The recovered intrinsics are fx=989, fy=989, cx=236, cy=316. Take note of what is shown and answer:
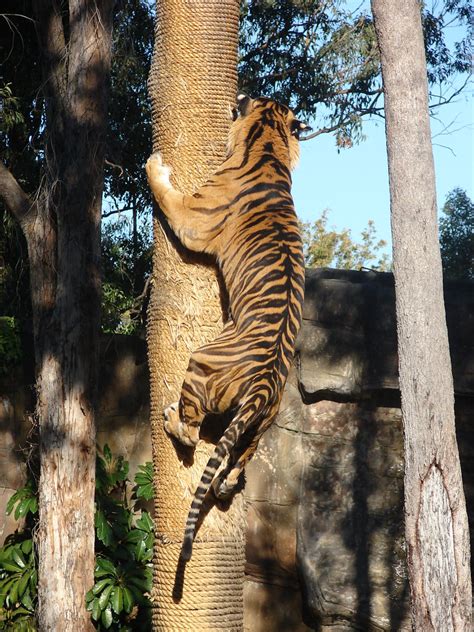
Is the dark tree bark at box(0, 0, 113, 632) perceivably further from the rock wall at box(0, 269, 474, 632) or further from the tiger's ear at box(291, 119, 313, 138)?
the tiger's ear at box(291, 119, 313, 138)

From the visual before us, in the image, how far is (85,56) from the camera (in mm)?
6562

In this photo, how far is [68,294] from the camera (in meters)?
6.37

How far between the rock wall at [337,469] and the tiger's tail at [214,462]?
236 cm

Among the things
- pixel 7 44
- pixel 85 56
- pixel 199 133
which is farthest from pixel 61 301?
pixel 7 44

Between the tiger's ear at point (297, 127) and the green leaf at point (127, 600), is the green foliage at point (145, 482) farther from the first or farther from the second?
the tiger's ear at point (297, 127)

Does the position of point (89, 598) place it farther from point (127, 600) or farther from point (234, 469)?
point (234, 469)

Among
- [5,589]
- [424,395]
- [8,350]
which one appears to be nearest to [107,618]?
[5,589]

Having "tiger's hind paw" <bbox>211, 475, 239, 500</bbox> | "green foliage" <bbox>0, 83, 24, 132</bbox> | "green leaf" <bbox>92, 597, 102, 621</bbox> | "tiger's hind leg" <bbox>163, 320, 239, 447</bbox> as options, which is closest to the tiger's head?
"tiger's hind leg" <bbox>163, 320, 239, 447</bbox>

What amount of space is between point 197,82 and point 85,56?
217 centimetres

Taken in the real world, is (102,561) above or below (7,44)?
below

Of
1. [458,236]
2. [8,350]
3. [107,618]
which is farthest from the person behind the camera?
[458,236]

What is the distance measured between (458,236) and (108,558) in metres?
8.21

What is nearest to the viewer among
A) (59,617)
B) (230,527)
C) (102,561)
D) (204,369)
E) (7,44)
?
(204,369)

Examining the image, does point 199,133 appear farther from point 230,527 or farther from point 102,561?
point 102,561
